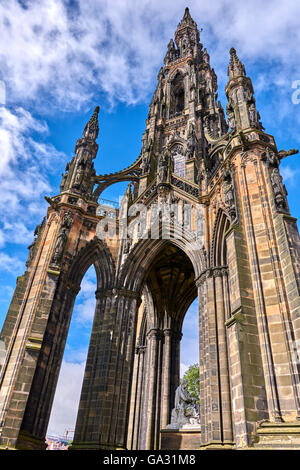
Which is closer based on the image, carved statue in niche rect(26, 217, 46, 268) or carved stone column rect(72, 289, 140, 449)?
carved stone column rect(72, 289, 140, 449)

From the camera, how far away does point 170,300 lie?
20.0 metres

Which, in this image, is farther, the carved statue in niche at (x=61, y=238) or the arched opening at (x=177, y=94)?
the arched opening at (x=177, y=94)

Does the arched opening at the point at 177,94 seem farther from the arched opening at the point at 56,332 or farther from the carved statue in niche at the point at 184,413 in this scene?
the carved statue in niche at the point at 184,413

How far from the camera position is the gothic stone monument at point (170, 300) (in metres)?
8.31

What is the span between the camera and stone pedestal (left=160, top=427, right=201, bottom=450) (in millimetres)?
12484

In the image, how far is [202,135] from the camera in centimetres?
2417

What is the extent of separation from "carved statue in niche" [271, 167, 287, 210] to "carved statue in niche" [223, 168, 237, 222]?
1336mm

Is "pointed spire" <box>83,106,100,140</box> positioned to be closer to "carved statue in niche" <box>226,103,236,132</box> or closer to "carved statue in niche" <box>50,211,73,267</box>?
"carved statue in niche" <box>50,211,73,267</box>

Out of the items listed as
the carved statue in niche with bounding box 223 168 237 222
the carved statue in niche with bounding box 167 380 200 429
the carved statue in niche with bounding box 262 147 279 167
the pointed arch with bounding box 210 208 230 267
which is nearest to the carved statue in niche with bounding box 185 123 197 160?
the pointed arch with bounding box 210 208 230 267

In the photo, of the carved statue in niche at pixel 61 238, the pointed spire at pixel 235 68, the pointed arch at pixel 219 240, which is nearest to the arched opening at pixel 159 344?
the pointed arch at pixel 219 240

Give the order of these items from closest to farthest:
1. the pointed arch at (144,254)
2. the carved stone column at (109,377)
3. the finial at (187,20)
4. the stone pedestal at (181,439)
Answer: the carved stone column at (109,377)
the stone pedestal at (181,439)
the pointed arch at (144,254)
the finial at (187,20)

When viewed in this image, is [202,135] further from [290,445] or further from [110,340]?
[290,445]

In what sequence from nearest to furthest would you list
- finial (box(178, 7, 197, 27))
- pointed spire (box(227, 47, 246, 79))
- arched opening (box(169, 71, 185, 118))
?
pointed spire (box(227, 47, 246, 79)) → arched opening (box(169, 71, 185, 118)) → finial (box(178, 7, 197, 27))

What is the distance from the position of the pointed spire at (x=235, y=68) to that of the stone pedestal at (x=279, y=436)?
44.0 ft
